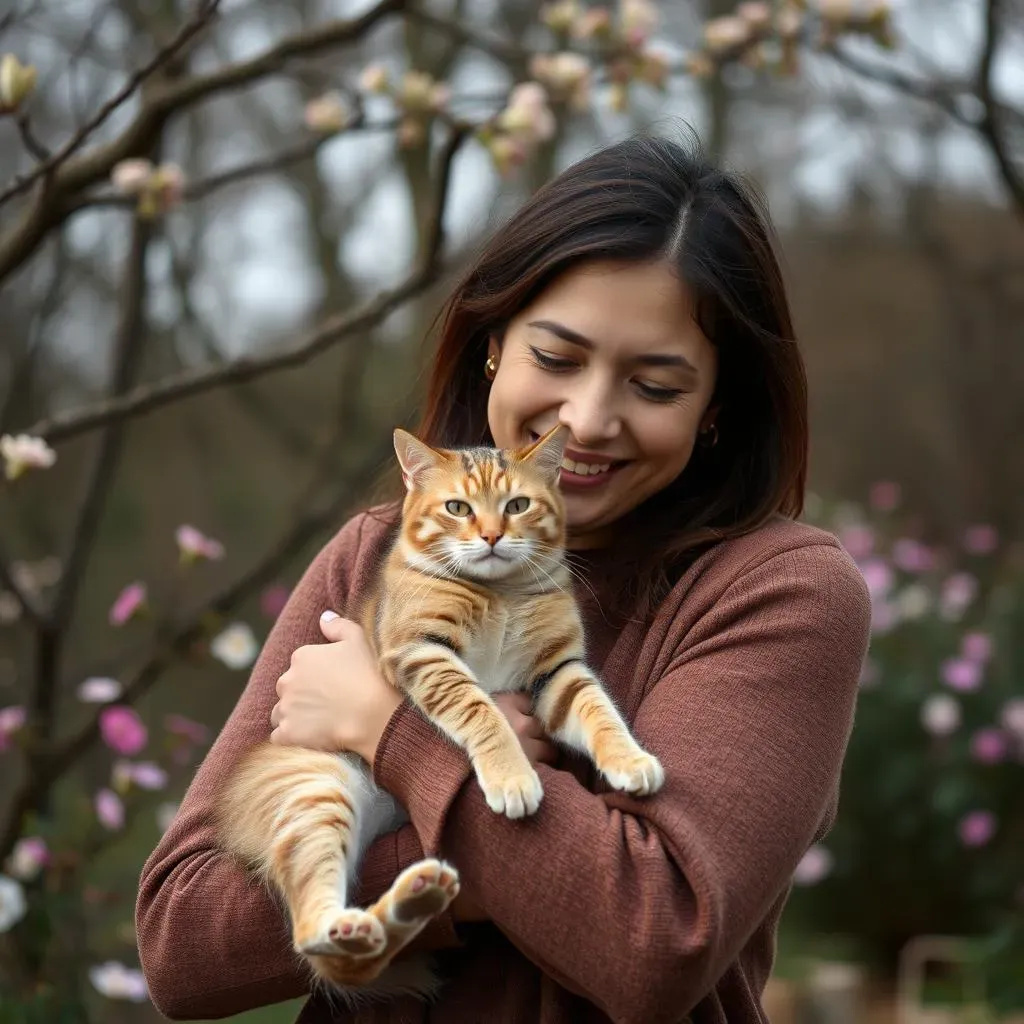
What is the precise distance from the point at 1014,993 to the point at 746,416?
3306 mm

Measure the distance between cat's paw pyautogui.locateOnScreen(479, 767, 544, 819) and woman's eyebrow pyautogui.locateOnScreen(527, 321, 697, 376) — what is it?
69 cm

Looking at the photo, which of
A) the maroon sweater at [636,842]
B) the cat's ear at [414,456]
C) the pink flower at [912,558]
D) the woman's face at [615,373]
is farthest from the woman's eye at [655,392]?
the pink flower at [912,558]

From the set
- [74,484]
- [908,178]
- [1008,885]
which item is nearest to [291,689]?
[1008,885]

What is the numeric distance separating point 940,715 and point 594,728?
13.3ft

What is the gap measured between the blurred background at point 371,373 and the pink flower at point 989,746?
2 cm

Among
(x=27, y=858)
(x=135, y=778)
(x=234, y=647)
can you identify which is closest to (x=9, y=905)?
(x=27, y=858)

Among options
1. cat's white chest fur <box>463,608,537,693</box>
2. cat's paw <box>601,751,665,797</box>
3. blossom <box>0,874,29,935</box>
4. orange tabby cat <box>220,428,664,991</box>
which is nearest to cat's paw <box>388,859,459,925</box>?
orange tabby cat <box>220,428,664,991</box>

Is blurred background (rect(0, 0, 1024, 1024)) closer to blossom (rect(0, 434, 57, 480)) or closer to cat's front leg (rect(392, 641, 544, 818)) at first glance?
blossom (rect(0, 434, 57, 480))

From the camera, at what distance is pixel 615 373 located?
6.97ft

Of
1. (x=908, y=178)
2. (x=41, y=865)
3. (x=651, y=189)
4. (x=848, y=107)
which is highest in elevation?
(x=651, y=189)

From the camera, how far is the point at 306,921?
182cm

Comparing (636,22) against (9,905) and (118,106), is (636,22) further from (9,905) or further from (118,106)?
(9,905)

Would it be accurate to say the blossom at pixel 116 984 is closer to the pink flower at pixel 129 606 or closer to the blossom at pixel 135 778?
the blossom at pixel 135 778

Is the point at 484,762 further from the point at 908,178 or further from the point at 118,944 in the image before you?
the point at 908,178
